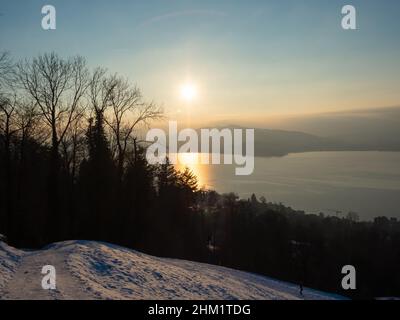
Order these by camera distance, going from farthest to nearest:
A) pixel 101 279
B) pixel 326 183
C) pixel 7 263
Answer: pixel 326 183
pixel 7 263
pixel 101 279

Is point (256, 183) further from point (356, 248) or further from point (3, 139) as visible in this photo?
point (3, 139)

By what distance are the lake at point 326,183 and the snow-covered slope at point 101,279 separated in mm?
68789

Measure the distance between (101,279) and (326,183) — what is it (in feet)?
467

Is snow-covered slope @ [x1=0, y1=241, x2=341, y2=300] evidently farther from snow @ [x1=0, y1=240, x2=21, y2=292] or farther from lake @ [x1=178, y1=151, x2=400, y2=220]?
lake @ [x1=178, y1=151, x2=400, y2=220]

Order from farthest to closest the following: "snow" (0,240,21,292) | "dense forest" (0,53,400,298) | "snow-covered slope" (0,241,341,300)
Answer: "dense forest" (0,53,400,298) → "snow" (0,240,21,292) → "snow-covered slope" (0,241,341,300)

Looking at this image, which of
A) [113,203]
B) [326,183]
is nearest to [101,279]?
[113,203]

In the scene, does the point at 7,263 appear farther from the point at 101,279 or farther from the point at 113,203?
the point at 113,203

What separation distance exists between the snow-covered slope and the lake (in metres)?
68.8

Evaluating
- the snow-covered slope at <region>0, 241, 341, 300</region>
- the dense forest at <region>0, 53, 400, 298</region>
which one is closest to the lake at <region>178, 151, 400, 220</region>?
the dense forest at <region>0, 53, 400, 298</region>

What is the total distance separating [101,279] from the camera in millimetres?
11992

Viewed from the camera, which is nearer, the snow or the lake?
the snow

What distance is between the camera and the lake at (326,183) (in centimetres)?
10950

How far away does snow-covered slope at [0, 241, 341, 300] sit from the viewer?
33.1 ft
